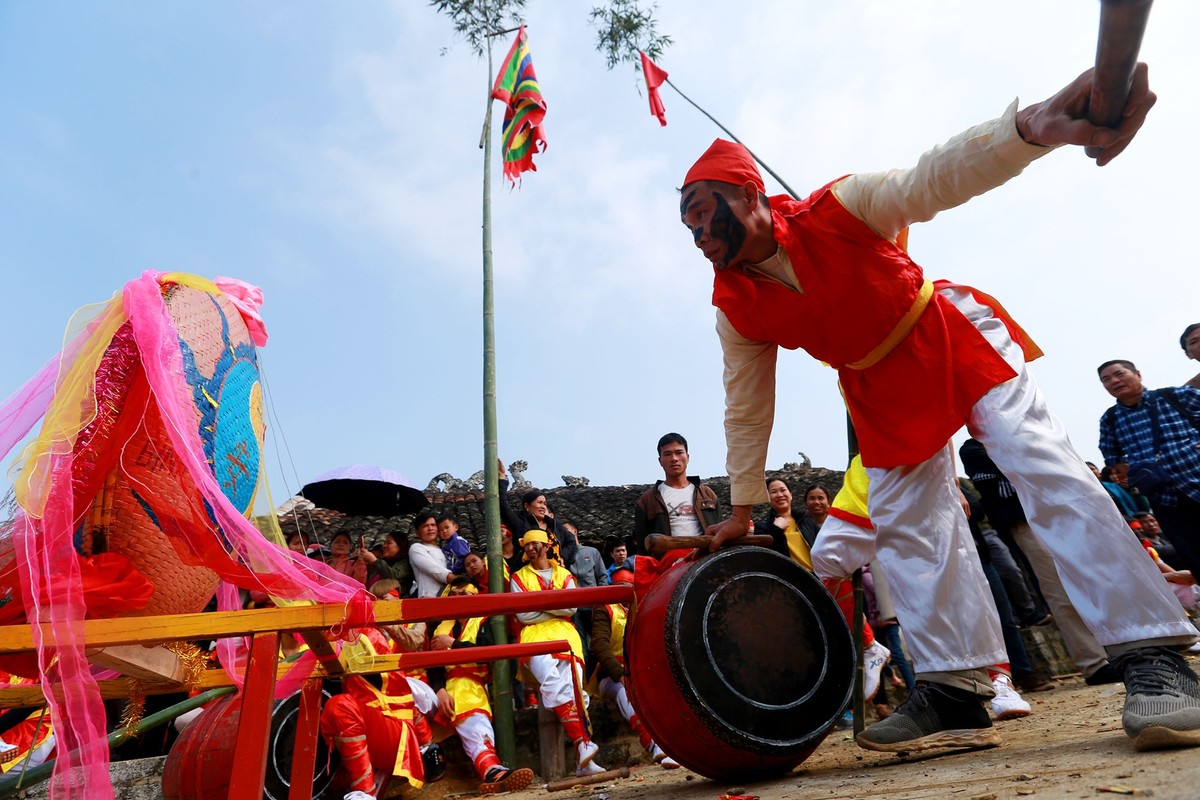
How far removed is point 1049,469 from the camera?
216 cm

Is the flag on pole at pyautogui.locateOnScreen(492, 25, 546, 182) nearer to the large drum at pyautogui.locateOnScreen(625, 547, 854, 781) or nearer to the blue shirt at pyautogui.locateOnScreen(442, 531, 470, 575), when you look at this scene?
the blue shirt at pyautogui.locateOnScreen(442, 531, 470, 575)

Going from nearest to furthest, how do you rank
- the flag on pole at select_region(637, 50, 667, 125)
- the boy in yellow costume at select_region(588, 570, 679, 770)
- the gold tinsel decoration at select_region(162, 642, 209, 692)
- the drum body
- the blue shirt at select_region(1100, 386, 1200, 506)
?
1. the gold tinsel decoration at select_region(162, 642, 209, 692)
2. the drum body
3. the blue shirt at select_region(1100, 386, 1200, 506)
4. the boy in yellow costume at select_region(588, 570, 679, 770)
5. the flag on pole at select_region(637, 50, 667, 125)

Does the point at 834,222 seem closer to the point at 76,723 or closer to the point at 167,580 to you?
the point at 167,580

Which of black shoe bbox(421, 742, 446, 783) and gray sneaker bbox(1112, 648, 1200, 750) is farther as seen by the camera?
black shoe bbox(421, 742, 446, 783)

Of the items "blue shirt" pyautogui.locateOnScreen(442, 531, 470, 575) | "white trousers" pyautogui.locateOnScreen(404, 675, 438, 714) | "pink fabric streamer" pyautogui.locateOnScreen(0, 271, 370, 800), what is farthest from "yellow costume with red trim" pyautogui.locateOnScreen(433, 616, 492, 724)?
"pink fabric streamer" pyautogui.locateOnScreen(0, 271, 370, 800)

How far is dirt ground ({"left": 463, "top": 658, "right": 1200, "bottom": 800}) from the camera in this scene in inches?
53.2

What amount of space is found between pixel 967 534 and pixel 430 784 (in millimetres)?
3715

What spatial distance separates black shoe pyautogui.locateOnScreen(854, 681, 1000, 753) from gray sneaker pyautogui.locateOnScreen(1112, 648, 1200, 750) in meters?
0.56

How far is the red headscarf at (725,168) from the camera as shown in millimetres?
2615

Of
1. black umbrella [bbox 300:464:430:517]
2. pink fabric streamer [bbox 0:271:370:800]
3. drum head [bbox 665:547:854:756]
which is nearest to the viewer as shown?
pink fabric streamer [bbox 0:271:370:800]

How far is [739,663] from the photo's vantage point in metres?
2.19

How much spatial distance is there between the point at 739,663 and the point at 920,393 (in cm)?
100

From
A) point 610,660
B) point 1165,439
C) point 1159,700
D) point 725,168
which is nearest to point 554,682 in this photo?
point 610,660

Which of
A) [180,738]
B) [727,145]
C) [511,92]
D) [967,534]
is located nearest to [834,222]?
[727,145]
